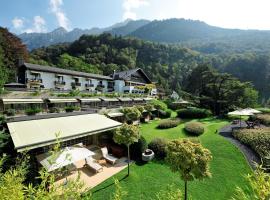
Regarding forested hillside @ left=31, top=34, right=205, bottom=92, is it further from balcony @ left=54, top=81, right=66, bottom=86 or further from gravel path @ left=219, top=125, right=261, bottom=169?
gravel path @ left=219, top=125, right=261, bottom=169

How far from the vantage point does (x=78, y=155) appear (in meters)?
15.0

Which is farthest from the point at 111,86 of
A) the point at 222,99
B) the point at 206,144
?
the point at 206,144

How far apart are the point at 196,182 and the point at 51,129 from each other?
45.5 feet

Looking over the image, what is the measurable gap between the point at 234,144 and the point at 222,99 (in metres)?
26.2

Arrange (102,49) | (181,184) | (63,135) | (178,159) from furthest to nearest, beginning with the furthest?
(102,49) < (63,135) < (181,184) < (178,159)

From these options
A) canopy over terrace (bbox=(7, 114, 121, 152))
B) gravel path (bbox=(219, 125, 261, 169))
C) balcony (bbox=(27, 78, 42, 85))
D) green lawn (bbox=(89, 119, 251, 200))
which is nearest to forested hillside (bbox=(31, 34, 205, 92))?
balcony (bbox=(27, 78, 42, 85))

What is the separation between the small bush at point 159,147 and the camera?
19.3m

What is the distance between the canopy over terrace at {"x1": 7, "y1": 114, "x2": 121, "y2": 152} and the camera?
47.7 feet

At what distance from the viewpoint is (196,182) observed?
48.8 feet

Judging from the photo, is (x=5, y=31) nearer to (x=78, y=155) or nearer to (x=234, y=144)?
(x=78, y=155)

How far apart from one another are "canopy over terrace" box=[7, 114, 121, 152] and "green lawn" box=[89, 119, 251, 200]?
5.51 metres

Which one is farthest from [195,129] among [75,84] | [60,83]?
[75,84]

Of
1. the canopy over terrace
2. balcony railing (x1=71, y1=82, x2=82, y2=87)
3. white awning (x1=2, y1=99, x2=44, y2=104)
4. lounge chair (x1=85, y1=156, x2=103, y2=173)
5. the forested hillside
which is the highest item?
the forested hillside

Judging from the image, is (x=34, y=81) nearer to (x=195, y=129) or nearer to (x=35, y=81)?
(x=35, y=81)
